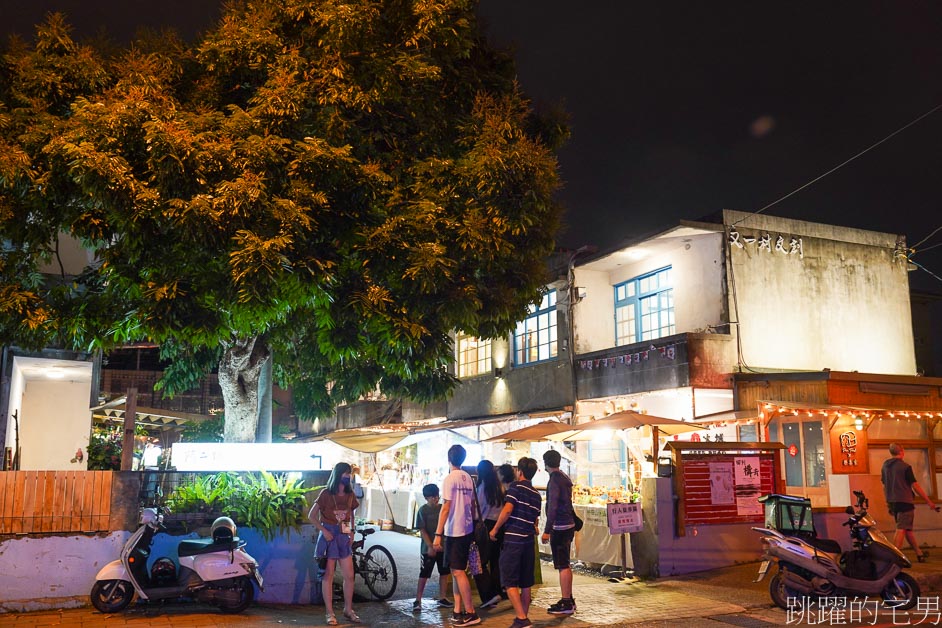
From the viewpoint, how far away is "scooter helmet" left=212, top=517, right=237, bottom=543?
32.7ft

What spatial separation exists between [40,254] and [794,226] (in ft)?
49.6

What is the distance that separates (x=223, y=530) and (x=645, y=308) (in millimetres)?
13053

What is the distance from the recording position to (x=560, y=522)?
10.4 m

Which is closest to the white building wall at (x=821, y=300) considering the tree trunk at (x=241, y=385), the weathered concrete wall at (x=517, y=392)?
the weathered concrete wall at (x=517, y=392)

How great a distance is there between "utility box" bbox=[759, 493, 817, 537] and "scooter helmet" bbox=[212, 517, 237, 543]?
23.0 ft

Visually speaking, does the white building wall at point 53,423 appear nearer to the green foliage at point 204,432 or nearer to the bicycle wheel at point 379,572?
the bicycle wheel at point 379,572

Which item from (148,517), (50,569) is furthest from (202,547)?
(50,569)

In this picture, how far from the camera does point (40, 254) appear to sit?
11.1m

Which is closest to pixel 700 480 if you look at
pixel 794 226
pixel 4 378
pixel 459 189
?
pixel 459 189

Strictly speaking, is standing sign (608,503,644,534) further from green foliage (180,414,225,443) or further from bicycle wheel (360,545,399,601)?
green foliage (180,414,225,443)

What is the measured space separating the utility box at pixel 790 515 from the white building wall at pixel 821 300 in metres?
6.72

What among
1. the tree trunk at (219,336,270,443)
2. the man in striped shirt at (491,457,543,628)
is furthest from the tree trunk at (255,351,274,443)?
the man in striped shirt at (491,457,543,628)

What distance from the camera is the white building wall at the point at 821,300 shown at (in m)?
17.7

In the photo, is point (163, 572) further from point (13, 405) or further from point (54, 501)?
point (13, 405)
